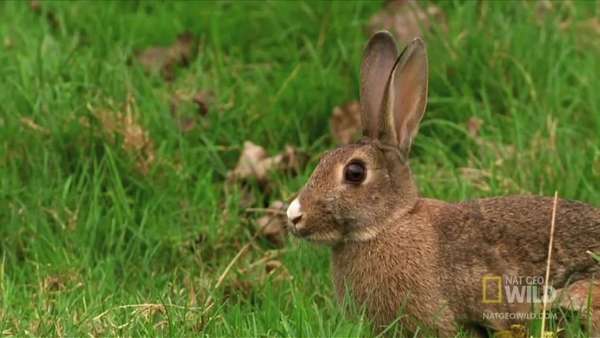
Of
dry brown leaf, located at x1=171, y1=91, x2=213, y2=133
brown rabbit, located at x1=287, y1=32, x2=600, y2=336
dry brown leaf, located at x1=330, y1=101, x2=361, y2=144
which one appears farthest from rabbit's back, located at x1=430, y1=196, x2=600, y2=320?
dry brown leaf, located at x1=171, y1=91, x2=213, y2=133

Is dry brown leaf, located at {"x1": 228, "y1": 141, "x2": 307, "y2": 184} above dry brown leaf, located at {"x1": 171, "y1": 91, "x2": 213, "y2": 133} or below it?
below

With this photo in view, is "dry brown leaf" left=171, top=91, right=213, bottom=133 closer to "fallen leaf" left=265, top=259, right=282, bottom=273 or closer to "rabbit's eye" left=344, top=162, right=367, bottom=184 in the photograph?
"fallen leaf" left=265, top=259, right=282, bottom=273

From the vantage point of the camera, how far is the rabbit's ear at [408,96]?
6.73 m

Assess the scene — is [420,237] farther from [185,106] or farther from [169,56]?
[169,56]

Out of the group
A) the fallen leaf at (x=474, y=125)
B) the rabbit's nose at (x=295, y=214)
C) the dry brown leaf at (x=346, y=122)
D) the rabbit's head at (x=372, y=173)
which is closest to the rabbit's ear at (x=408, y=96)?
the rabbit's head at (x=372, y=173)

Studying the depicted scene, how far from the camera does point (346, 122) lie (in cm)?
849

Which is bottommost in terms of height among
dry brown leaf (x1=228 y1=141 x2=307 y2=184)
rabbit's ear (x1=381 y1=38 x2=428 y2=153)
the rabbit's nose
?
dry brown leaf (x1=228 y1=141 x2=307 y2=184)

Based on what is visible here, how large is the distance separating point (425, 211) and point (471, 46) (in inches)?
85.1

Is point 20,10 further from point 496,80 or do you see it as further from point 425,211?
point 425,211

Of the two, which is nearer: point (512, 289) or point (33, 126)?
point (512, 289)

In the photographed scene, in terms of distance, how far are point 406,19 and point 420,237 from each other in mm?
2636

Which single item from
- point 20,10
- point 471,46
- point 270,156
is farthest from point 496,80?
point 20,10

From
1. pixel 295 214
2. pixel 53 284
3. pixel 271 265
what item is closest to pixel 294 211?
pixel 295 214

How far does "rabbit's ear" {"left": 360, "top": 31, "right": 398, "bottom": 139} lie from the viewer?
6.86 meters
